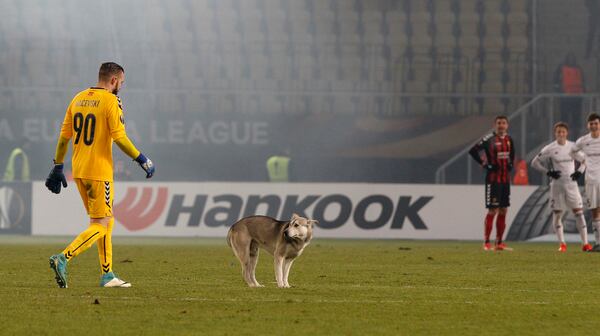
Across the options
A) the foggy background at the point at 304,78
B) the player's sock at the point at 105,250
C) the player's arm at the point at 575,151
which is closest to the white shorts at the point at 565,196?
the player's arm at the point at 575,151

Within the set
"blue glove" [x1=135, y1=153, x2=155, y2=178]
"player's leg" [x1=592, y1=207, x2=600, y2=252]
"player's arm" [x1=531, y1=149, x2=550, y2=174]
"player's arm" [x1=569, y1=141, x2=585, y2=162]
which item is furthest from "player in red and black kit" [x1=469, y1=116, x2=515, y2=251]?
"blue glove" [x1=135, y1=153, x2=155, y2=178]

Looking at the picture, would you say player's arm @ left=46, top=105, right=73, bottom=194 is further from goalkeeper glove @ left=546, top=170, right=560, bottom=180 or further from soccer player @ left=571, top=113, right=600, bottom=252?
soccer player @ left=571, top=113, right=600, bottom=252

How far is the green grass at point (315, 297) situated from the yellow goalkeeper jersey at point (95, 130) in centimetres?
99

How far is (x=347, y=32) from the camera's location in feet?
95.9

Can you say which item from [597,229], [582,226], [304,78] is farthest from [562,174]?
[304,78]

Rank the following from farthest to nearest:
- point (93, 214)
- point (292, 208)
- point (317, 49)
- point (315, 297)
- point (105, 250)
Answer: point (317, 49) < point (292, 208) < point (105, 250) < point (93, 214) < point (315, 297)

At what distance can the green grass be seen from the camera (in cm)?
774

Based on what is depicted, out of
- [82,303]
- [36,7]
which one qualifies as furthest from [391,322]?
[36,7]

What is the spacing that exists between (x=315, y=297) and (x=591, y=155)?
10050 millimetres

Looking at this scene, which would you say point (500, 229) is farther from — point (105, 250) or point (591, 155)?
point (105, 250)

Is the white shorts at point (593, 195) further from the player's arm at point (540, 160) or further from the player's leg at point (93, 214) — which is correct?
Result: the player's leg at point (93, 214)

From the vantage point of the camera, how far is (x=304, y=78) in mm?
28406

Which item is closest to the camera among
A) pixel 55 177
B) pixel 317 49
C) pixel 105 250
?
pixel 105 250

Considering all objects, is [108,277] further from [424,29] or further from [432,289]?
[424,29]
